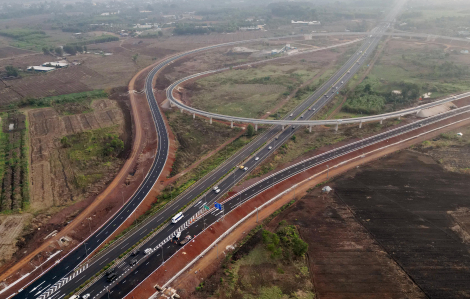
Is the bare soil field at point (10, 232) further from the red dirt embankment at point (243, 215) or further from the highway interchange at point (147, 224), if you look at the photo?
the red dirt embankment at point (243, 215)

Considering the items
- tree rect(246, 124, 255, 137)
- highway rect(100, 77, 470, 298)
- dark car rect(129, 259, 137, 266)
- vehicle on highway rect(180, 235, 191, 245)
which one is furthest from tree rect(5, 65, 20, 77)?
vehicle on highway rect(180, 235, 191, 245)

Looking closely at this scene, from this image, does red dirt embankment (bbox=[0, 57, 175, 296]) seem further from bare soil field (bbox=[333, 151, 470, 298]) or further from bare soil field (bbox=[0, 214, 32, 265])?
bare soil field (bbox=[333, 151, 470, 298])

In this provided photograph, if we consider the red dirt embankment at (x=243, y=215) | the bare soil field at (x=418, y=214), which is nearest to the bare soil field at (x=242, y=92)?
the red dirt embankment at (x=243, y=215)

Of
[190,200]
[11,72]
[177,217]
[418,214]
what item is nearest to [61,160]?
[190,200]

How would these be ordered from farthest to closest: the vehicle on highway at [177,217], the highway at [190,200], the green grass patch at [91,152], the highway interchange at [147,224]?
the green grass patch at [91,152] < the vehicle on highway at [177,217] < the highway at [190,200] < the highway interchange at [147,224]

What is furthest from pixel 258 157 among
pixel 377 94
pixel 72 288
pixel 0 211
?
pixel 377 94

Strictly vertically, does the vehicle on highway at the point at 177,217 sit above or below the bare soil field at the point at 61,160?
below

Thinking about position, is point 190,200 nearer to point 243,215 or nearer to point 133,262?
point 243,215
